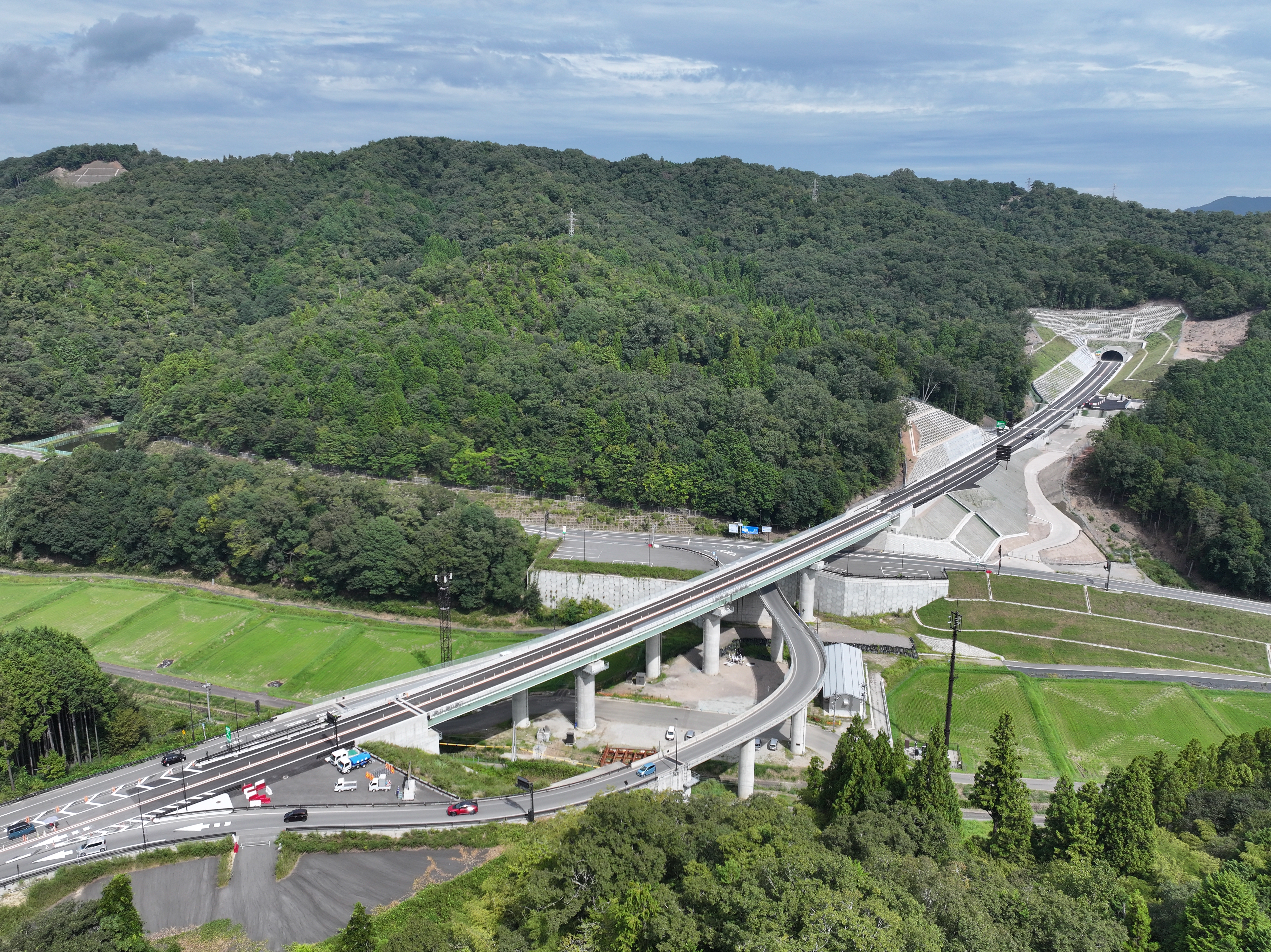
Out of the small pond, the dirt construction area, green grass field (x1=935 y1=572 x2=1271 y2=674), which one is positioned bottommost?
green grass field (x1=935 y1=572 x2=1271 y2=674)

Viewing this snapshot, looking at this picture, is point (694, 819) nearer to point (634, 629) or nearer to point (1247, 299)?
point (634, 629)

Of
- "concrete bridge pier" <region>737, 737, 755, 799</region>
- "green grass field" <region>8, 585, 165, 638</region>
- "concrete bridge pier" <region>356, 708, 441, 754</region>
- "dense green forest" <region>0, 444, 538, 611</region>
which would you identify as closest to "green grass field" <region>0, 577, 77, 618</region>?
"green grass field" <region>8, 585, 165, 638</region>

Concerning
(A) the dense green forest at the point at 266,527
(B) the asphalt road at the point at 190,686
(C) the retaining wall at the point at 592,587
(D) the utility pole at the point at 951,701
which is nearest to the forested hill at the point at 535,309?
(A) the dense green forest at the point at 266,527

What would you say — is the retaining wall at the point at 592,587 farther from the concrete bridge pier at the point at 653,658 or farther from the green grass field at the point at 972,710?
the green grass field at the point at 972,710

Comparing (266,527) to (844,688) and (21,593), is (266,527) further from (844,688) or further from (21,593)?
(844,688)

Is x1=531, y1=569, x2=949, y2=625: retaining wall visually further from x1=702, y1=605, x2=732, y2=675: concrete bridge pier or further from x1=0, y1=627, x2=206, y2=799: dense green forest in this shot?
x1=0, y1=627, x2=206, y2=799: dense green forest

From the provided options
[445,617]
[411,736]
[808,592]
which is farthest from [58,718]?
[808,592]


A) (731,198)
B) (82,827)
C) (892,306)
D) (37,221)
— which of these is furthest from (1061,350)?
(37,221)
